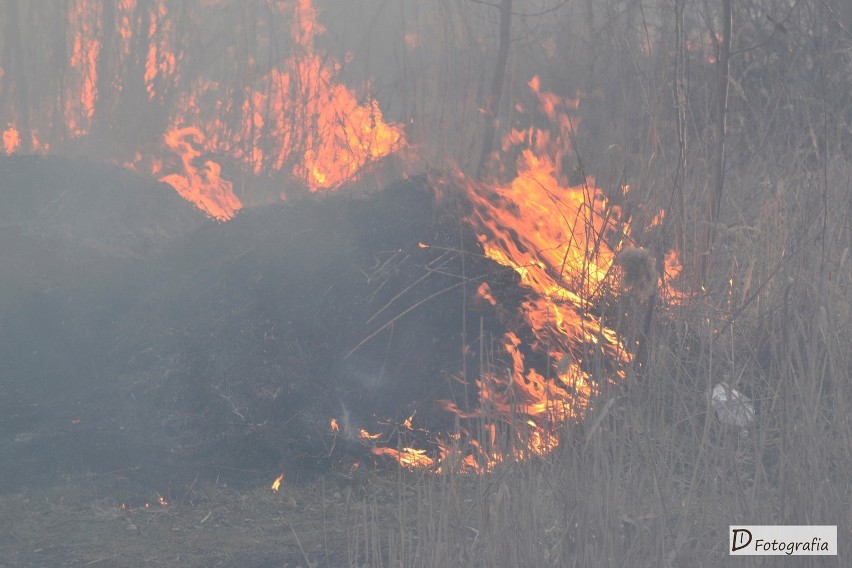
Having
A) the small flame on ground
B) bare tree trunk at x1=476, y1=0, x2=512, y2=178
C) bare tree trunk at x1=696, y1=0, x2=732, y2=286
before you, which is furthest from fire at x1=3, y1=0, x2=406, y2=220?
the small flame on ground

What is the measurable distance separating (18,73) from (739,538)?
24.9 feet

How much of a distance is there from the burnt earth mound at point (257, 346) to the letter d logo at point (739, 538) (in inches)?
68.8

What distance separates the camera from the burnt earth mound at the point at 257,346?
14.1 ft

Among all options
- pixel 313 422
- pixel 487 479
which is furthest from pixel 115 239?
pixel 487 479

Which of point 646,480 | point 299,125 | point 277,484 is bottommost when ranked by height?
point 277,484

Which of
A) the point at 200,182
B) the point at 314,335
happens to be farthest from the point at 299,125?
the point at 314,335

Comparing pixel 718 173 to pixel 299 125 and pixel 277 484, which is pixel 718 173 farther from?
pixel 299 125

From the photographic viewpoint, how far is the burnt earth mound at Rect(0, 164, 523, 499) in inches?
169

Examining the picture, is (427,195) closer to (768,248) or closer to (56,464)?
(768,248)

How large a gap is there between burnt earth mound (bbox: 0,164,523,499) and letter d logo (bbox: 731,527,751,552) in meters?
1.75

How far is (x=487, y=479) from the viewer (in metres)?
2.48

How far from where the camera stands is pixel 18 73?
8.18m

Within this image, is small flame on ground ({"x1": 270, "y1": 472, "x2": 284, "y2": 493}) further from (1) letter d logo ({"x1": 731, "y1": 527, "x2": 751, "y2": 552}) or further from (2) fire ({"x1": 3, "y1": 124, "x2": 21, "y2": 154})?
(2) fire ({"x1": 3, "y1": 124, "x2": 21, "y2": 154})

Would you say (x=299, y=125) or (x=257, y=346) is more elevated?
(x=299, y=125)
